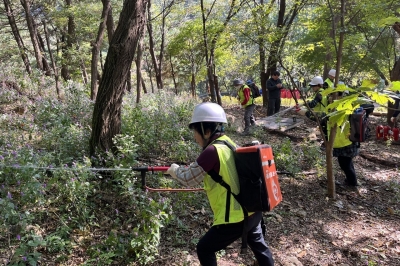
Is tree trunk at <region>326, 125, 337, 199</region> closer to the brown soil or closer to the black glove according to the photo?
the brown soil

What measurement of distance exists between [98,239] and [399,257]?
12.7 feet

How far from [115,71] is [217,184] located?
274cm

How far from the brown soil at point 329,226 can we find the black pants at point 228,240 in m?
0.79

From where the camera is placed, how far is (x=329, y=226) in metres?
4.77

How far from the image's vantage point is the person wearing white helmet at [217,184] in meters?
2.61

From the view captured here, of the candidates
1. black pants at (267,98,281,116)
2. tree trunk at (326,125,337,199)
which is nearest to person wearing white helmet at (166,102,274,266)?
tree trunk at (326,125,337,199)

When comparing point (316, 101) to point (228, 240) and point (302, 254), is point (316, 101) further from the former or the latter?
point (228, 240)

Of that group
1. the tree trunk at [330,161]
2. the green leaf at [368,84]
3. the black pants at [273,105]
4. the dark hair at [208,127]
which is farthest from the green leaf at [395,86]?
the black pants at [273,105]

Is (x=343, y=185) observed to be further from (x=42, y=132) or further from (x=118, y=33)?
(x=42, y=132)

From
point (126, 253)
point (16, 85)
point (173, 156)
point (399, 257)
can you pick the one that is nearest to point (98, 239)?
point (126, 253)

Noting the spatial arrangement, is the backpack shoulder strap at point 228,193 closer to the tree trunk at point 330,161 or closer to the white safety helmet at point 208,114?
the white safety helmet at point 208,114

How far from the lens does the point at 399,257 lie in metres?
Result: 3.99

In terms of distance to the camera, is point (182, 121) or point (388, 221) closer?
point (388, 221)

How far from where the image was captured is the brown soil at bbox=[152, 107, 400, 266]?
390 centimetres
